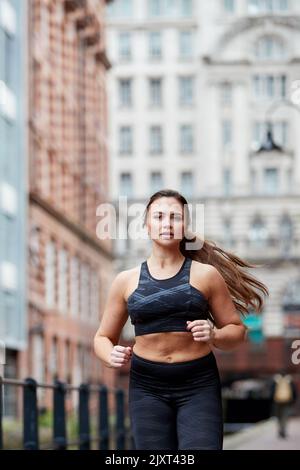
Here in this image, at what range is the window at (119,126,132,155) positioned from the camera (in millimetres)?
117875

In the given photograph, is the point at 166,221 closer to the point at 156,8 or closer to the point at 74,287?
the point at 74,287

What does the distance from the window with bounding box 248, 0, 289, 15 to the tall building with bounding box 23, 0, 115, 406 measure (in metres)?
47.5

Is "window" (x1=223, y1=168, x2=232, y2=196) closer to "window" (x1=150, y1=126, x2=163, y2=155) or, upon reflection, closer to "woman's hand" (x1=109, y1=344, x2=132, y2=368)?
"window" (x1=150, y1=126, x2=163, y2=155)

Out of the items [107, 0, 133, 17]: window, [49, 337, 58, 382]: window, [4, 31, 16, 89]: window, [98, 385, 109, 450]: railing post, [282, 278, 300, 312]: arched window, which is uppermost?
[107, 0, 133, 17]: window

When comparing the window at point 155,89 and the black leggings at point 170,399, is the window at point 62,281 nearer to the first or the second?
the black leggings at point 170,399

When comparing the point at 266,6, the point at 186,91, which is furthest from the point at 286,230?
the point at 266,6

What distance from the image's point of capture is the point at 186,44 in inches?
4811

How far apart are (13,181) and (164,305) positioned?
138 feet

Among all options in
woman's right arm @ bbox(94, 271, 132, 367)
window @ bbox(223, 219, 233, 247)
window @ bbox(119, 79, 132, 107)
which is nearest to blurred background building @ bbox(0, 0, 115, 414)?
window @ bbox(223, 219, 233, 247)

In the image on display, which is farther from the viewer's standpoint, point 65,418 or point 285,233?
point 285,233

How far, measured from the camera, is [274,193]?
114 meters

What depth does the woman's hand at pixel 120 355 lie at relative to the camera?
699cm

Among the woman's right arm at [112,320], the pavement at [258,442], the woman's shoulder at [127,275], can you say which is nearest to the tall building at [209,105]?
the pavement at [258,442]

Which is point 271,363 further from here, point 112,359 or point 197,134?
point 112,359
